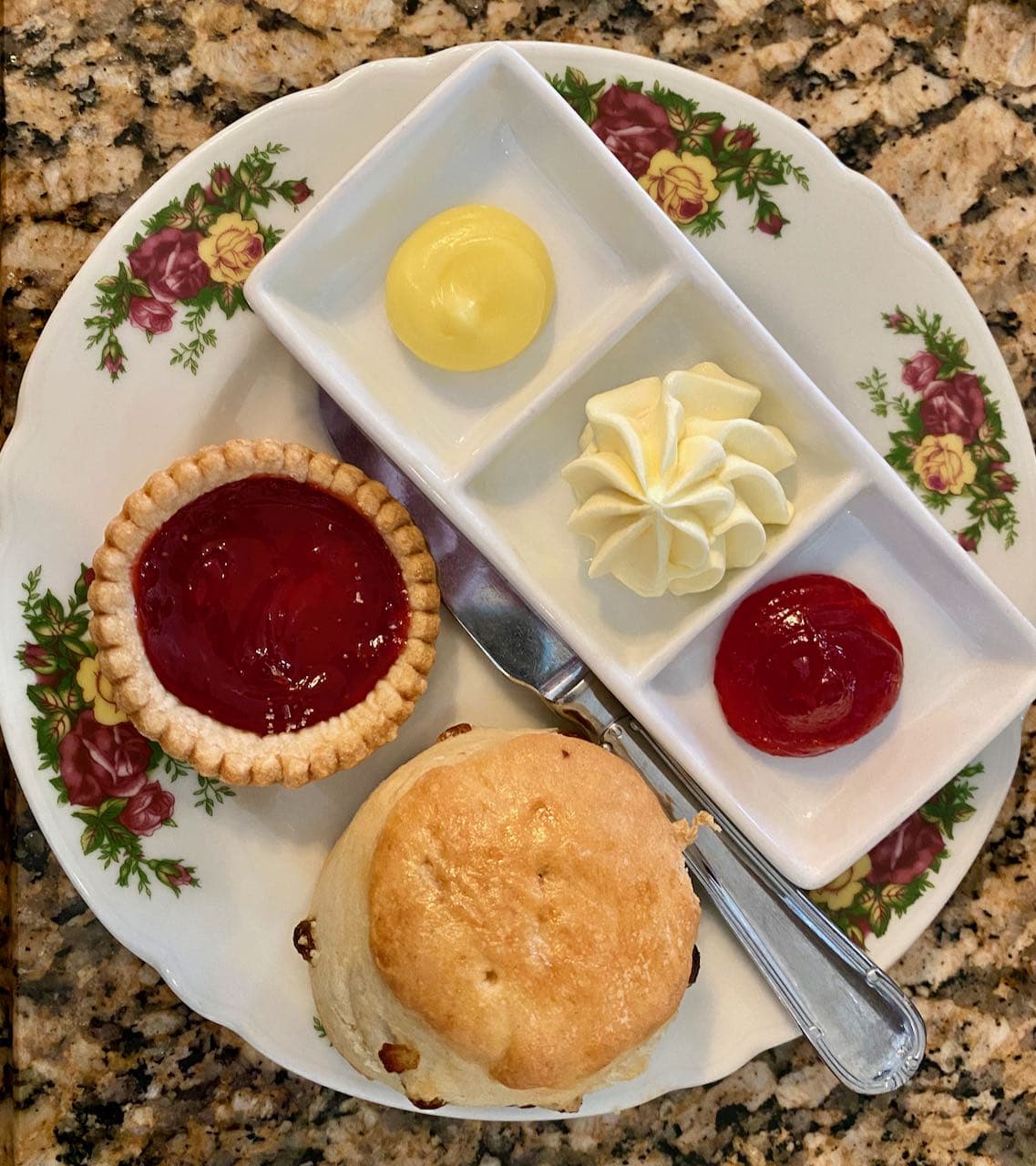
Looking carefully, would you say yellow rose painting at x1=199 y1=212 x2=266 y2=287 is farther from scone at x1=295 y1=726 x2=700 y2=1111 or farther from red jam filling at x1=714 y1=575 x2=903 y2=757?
red jam filling at x1=714 y1=575 x2=903 y2=757

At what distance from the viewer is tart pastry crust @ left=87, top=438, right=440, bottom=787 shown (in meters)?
2.05

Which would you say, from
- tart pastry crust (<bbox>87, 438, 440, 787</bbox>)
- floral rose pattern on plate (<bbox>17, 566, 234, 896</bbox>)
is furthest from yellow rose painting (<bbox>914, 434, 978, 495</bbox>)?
floral rose pattern on plate (<bbox>17, 566, 234, 896</bbox>)

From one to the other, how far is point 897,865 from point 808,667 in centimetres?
61

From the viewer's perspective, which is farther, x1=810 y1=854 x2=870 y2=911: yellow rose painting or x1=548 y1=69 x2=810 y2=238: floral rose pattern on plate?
x1=810 y1=854 x2=870 y2=911: yellow rose painting

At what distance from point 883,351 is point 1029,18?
951mm

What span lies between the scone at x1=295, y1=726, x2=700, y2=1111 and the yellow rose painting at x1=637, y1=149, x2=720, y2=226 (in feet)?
4.04

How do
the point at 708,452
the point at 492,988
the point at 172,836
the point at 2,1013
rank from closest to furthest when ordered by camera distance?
the point at 492,988, the point at 708,452, the point at 172,836, the point at 2,1013

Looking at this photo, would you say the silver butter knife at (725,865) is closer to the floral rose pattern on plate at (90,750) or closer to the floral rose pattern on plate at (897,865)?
the floral rose pattern on plate at (897,865)

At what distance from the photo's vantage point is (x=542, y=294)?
2.07 m

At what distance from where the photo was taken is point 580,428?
2.18 m

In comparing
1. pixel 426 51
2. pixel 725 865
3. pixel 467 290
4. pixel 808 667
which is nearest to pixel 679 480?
pixel 808 667

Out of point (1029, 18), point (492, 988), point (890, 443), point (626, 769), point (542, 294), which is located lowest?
point (492, 988)

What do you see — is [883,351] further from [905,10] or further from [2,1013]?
[2,1013]

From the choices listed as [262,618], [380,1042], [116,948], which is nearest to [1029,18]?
[262,618]
